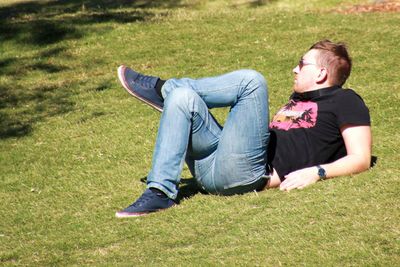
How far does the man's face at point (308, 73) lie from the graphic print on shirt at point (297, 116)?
11 centimetres

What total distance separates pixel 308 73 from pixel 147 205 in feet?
4.77

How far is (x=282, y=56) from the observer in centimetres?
1067

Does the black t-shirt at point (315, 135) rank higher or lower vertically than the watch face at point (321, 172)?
higher

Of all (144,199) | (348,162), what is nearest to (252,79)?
(348,162)

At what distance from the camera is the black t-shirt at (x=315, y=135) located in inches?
221

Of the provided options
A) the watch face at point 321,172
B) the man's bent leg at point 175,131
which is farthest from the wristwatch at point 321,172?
the man's bent leg at point 175,131

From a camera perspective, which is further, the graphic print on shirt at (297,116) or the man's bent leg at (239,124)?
the graphic print on shirt at (297,116)

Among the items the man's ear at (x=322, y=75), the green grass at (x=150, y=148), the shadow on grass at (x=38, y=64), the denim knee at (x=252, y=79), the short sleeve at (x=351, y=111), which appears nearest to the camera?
the green grass at (x=150, y=148)

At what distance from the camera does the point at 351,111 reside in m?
5.54

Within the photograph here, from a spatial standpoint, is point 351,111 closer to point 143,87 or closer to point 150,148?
point 143,87

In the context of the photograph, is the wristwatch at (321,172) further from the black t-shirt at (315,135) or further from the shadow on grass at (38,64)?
the shadow on grass at (38,64)

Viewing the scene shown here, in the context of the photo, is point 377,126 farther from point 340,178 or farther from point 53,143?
point 53,143

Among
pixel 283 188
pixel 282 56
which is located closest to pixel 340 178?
pixel 283 188

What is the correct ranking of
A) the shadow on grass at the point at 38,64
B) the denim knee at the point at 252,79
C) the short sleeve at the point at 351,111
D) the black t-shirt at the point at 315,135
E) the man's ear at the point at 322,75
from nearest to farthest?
the denim knee at the point at 252,79 → the short sleeve at the point at 351,111 → the black t-shirt at the point at 315,135 → the man's ear at the point at 322,75 → the shadow on grass at the point at 38,64
